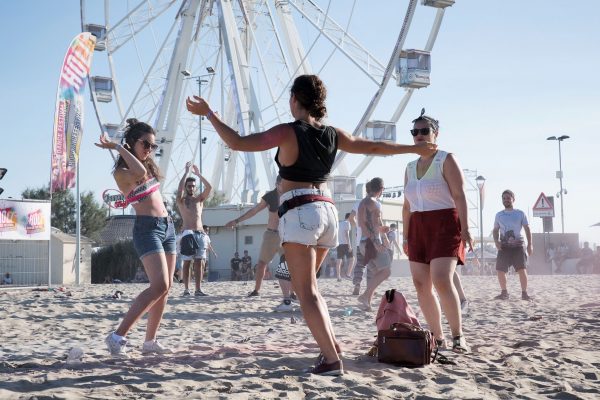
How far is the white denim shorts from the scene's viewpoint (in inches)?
138

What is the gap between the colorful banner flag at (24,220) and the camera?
576 inches

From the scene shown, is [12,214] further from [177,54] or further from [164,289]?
[177,54]

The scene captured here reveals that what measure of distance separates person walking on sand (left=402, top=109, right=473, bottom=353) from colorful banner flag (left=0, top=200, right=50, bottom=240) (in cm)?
1210

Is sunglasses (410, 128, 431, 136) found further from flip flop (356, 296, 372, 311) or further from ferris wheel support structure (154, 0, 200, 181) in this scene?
ferris wheel support structure (154, 0, 200, 181)

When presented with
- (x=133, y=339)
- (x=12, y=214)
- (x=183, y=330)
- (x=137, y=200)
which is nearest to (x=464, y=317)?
(x=183, y=330)

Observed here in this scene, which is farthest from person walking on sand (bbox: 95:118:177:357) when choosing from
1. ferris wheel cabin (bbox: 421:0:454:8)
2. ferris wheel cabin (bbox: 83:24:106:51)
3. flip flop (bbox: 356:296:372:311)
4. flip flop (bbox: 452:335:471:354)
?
ferris wheel cabin (bbox: 83:24:106:51)

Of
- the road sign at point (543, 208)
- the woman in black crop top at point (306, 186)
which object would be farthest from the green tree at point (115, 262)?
the woman in black crop top at point (306, 186)

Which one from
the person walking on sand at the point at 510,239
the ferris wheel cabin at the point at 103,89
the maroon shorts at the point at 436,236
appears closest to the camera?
the maroon shorts at the point at 436,236

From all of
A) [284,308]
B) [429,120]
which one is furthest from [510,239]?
[429,120]

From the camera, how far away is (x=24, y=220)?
49.3ft

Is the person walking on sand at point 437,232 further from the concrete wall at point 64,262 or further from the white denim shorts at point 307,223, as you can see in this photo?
the concrete wall at point 64,262

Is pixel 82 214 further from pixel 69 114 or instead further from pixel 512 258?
pixel 512 258

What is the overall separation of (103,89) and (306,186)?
28832mm

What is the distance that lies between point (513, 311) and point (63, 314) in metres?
4.92
